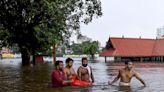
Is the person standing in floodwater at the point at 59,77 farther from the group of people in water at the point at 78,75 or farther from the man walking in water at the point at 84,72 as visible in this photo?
the man walking in water at the point at 84,72

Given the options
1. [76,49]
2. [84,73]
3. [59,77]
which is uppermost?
[76,49]

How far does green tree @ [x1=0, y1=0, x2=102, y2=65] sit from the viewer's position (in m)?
32.0

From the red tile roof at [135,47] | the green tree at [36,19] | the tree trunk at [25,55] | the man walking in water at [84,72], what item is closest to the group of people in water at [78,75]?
the man walking in water at [84,72]

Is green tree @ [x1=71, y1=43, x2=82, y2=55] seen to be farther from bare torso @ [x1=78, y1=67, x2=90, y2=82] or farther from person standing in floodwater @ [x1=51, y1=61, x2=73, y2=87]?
person standing in floodwater @ [x1=51, y1=61, x2=73, y2=87]

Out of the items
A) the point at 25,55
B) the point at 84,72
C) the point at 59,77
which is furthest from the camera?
the point at 25,55

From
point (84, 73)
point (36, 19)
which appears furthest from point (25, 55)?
point (84, 73)

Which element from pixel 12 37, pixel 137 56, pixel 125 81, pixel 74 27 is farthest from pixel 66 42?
pixel 125 81

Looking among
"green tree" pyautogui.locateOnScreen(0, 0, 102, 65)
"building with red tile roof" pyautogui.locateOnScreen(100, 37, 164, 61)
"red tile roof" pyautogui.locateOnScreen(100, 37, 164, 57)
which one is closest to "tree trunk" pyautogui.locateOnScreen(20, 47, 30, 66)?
"green tree" pyautogui.locateOnScreen(0, 0, 102, 65)

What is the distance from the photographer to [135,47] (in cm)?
7412

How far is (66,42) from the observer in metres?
48.6

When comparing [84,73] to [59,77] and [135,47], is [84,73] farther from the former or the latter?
[135,47]

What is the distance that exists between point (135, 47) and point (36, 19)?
39.4 metres

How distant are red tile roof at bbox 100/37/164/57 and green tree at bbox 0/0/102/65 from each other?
2980cm

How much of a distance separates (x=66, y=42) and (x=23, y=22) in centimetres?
1136
